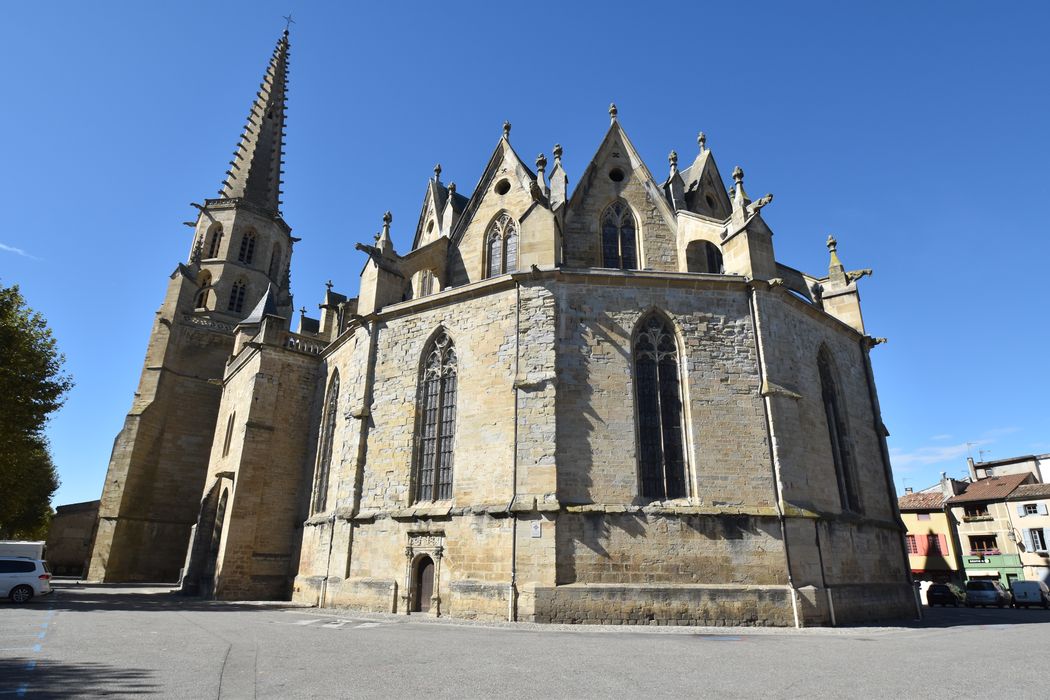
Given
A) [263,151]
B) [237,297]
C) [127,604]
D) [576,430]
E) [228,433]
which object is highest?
[263,151]

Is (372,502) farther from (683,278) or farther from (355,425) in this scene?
(683,278)

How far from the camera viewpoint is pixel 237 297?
32.5 metres

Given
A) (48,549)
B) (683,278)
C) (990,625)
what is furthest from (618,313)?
(48,549)

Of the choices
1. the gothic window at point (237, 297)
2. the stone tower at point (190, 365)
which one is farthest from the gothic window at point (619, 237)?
the gothic window at point (237, 297)

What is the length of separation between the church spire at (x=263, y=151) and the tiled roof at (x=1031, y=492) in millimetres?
43778

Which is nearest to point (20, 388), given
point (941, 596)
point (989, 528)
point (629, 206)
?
point (629, 206)

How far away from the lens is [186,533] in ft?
84.9

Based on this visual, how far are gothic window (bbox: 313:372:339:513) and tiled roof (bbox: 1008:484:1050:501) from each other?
34153mm

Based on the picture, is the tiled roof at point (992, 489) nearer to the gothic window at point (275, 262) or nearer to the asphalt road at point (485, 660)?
the asphalt road at point (485, 660)

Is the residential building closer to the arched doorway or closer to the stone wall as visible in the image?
the arched doorway

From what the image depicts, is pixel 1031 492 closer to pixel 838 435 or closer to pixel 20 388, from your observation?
pixel 838 435

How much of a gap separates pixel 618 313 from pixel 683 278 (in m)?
1.77

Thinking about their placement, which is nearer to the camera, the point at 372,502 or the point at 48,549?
the point at 372,502

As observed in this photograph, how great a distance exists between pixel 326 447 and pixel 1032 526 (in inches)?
1354
